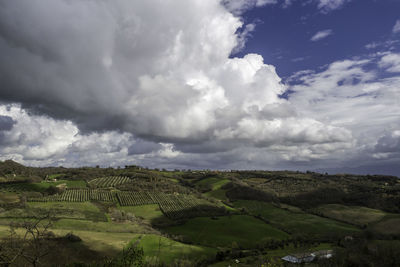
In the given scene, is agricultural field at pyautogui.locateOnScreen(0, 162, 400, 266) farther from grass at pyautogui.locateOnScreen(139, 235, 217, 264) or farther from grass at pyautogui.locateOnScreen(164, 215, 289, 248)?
grass at pyautogui.locateOnScreen(164, 215, 289, 248)

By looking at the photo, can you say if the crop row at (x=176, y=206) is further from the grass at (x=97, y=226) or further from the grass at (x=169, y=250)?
the grass at (x=169, y=250)

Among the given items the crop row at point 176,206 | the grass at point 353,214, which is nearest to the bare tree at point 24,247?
the crop row at point 176,206

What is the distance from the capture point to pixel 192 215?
16912 cm

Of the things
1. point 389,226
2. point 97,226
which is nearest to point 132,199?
point 97,226

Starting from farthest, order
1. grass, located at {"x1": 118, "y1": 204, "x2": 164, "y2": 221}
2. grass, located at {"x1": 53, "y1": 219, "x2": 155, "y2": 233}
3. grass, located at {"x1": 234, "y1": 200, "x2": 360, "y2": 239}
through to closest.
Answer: grass, located at {"x1": 118, "y1": 204, "x2": 164, "y2": 221} → grass, located at {"x1": 234, "y1": 200, "x2": 360, "y2": 239} → grass, located at {"x1": 53, "y1": 219, "x2": 155, "y2": 233}

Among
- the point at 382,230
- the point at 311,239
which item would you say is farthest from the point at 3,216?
the point at 382,230

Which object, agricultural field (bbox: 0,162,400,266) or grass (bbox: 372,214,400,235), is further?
grass (bbox: 372,214,400,235)

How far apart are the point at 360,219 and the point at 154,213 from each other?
423ft

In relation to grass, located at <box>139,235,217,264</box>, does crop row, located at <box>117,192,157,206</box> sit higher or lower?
higher

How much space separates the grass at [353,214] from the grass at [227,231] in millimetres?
55809

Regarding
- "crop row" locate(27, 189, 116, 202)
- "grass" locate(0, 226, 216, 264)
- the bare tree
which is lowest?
"grass" locate(0, 226, 216, 264)

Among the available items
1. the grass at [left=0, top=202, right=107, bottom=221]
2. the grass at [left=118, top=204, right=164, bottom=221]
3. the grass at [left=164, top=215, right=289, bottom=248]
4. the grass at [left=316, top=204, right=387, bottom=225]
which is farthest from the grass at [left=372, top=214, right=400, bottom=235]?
the grass at [left=0, top=202, right=107, bottom=221]

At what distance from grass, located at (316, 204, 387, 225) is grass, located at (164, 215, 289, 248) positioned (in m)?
55.8

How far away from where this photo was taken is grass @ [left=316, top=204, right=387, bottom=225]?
6442 inches
